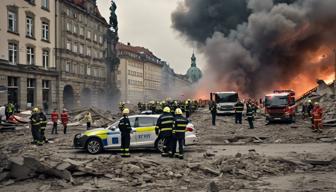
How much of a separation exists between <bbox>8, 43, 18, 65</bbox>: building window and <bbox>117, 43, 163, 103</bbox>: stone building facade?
49670 millimetres

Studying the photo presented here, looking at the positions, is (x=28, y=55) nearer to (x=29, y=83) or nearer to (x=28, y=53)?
(x=28, y=53)

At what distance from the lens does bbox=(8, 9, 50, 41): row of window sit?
121 feet

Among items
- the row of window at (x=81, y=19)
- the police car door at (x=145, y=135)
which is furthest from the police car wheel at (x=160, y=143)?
the row of window at (x=81, y=19)

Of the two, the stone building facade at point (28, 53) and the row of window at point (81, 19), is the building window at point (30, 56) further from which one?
the row of window at point (81, 19)

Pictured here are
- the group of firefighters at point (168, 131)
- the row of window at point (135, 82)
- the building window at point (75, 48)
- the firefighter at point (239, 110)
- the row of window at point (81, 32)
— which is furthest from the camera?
the row of window at point (135, 82)

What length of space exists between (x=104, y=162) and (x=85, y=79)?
44922mm

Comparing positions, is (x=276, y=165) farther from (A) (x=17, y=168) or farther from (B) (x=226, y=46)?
(B) (x=226, y=46)

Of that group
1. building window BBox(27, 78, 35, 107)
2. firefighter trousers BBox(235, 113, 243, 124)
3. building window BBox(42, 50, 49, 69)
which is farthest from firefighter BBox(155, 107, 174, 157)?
building window BBox(42, 50, 49, 69)

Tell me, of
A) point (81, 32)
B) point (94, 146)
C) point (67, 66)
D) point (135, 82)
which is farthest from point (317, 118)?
point (135, 82)

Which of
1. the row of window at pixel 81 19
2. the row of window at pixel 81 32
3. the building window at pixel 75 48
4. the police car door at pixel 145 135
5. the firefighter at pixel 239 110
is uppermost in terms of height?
the row of window at pixel 81 19

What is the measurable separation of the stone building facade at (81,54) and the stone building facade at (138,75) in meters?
26.6

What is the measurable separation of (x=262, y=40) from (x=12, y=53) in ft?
86.4

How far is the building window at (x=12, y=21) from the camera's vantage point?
36.6 m

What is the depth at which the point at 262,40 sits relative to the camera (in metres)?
43.9
